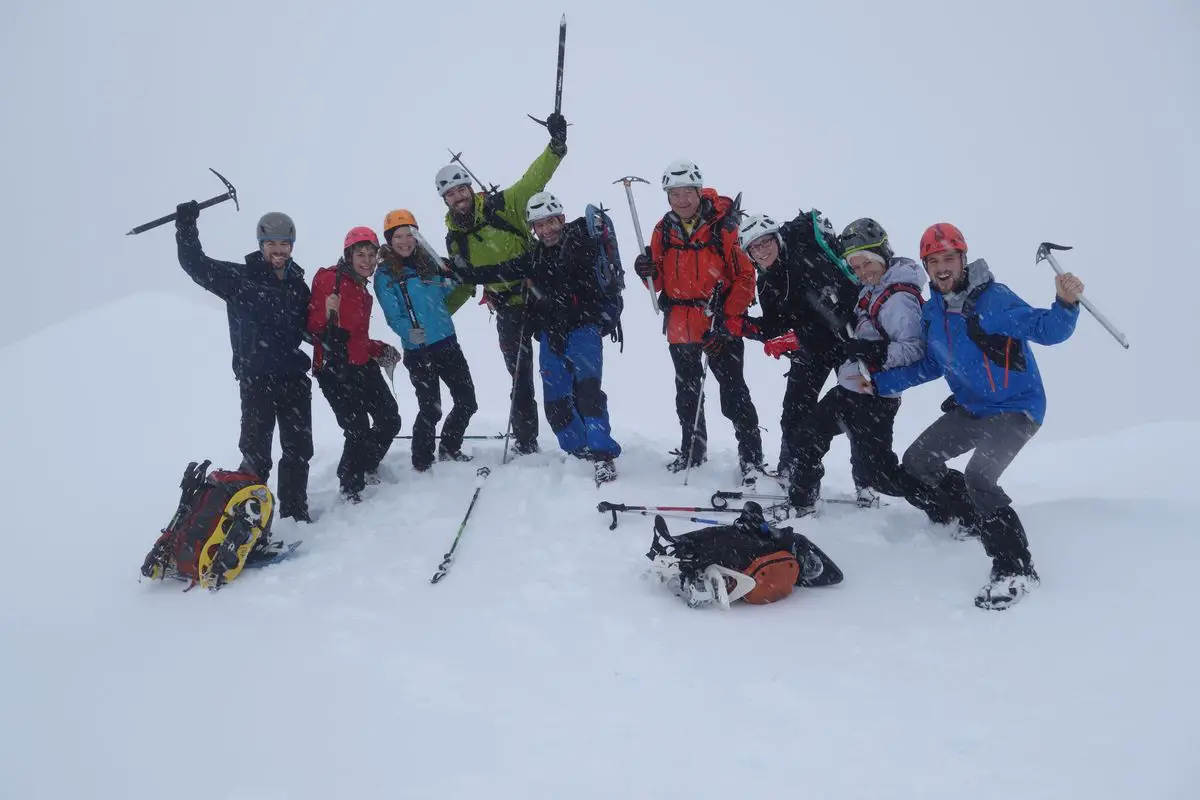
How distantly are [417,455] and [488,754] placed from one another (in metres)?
4.83

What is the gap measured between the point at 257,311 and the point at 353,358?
94cm

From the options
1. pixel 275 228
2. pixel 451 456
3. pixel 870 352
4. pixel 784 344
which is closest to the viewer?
pixel 870 352

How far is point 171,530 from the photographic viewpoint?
6227mm

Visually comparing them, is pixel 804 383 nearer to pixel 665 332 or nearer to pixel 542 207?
pixel 665 332

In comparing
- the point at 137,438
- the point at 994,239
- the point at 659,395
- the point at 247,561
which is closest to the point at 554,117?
the point at 247,561

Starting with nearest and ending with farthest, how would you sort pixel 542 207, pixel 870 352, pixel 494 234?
pixel 870 352 < pixel 542 207 < pixel 494 234

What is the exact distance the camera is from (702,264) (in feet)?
25.0

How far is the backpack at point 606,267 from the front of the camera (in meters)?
7.70

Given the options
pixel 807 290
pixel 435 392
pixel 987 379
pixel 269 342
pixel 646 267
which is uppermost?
pixel 646 267

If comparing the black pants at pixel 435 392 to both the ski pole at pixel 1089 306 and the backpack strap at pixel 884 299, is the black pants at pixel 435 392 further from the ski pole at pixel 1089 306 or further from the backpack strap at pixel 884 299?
the ski pole at pixel 1089 306

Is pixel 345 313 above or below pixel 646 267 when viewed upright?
below

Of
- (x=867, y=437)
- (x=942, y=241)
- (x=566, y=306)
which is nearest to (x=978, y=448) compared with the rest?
(x=867, y=437)

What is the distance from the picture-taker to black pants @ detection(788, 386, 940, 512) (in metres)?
6.29

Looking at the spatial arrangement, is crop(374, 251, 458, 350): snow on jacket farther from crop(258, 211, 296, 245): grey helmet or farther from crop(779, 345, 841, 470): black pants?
crop(779, 345, 841, 470): black pants
